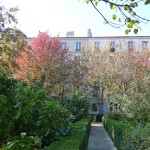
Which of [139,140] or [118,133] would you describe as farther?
[118,133]

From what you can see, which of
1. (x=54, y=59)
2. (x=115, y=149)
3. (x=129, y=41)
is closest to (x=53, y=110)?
(x=115, y=149)

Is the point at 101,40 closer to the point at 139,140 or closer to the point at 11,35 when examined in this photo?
the point at 11,35

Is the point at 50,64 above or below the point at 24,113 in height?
above

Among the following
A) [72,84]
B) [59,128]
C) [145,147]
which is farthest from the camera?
[72,84]

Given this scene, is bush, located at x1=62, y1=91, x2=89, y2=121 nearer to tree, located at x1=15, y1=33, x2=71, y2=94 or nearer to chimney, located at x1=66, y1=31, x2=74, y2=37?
tree, located at x1=15, y1=33, x2=71, y2=94

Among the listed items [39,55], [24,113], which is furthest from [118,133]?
[39,55]

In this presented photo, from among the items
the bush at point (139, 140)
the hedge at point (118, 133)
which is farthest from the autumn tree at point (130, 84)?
the bush at point (139, 140)

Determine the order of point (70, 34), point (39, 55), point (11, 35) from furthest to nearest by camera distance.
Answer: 1. point (70, 34)
2. point (39, 55)
3. point (11, 35)

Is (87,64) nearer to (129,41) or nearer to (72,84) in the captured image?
(72,84)

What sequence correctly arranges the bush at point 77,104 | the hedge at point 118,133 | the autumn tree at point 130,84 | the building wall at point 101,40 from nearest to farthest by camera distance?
the hedge at point 118,133 < the autumn tree at point 130,84 < the bush at point 77,104 < the building wall at point 101,40

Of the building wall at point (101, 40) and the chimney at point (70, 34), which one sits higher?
the chimney at point (70, 34)

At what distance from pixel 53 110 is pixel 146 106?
9403 millimetres

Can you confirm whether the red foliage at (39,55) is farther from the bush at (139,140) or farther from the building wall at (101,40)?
the bush at (139,140)

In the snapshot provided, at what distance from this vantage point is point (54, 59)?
35.9 m
